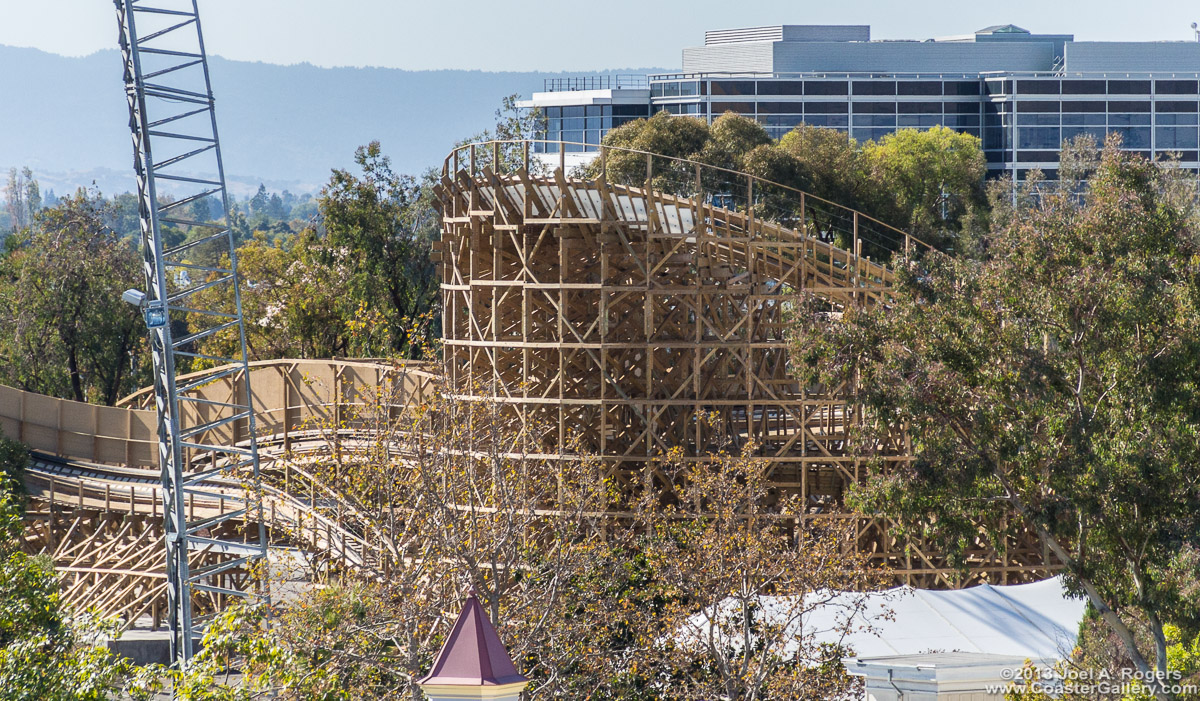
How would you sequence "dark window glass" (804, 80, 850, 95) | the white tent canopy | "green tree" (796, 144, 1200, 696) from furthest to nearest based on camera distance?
"dark window glass" (804, 80, 850, 95) < the white tent canopy < "green tree" (796, 144, 1200, 696)

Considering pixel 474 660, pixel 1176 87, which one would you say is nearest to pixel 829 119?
pixel 1176 87

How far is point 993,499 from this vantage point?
56.5ft

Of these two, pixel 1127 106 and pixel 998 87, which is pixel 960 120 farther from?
pixel 1127 106

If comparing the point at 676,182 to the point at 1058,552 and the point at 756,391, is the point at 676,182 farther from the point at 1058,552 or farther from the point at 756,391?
the point at 1058,552

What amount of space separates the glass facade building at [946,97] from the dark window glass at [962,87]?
0.27 feet

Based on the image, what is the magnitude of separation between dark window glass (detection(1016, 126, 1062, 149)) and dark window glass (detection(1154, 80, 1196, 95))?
376 inches

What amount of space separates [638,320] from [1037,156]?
79.7m

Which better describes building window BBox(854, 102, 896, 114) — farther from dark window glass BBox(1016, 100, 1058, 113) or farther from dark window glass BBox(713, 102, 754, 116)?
dark window glass BBox(1016, 100, 1058, 113)

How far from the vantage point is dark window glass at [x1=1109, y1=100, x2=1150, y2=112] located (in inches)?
3927

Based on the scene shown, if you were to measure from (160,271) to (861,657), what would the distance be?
14006mm

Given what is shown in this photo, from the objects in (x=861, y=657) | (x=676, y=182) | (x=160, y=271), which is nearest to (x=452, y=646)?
(x=861, y=657)

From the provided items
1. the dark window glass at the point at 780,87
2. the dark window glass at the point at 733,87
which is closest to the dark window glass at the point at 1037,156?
the dark window glass at the point at 780,87

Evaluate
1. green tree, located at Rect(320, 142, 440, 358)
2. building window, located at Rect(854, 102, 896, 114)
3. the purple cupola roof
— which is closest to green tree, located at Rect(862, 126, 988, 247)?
green tree, located at Rect(320, 142, 440, 358)

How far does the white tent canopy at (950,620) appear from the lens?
19.4 meters
